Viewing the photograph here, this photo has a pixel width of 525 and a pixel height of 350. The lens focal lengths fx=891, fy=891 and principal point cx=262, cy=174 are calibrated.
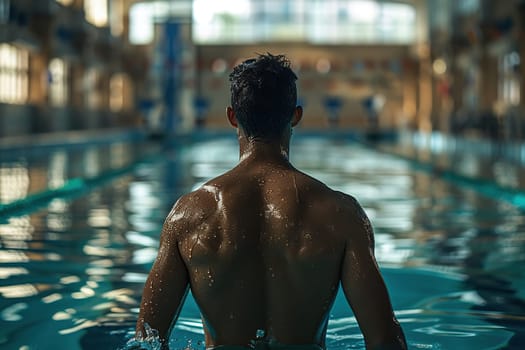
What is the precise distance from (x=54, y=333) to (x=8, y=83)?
2285 centimetres

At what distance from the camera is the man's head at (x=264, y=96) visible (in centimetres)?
216

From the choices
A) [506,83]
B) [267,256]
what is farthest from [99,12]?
[267,256]

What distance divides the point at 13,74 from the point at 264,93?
24895mm

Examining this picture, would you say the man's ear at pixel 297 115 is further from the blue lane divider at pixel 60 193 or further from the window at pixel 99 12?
the window at pixel 99 12

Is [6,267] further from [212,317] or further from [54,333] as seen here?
[212,317]

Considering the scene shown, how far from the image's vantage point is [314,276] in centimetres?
215

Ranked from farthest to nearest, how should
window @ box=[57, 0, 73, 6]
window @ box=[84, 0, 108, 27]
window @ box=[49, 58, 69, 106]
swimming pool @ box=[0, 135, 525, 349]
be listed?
window @ box=[84, 0, 108, 27], window @ box=[49, 58, 69, 106], window @ box=[57, 0, 73, 6], swimming pool @ box=[0, 135, 525, 349]

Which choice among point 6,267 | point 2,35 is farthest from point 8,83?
point 6,267

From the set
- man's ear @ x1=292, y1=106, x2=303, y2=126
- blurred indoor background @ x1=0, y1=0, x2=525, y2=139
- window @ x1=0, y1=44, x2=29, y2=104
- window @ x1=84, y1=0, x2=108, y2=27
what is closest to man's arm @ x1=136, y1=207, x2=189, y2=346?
man's ear @ x1=292, y1=106, x2=303, y2=126

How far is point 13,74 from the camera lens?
2583cm

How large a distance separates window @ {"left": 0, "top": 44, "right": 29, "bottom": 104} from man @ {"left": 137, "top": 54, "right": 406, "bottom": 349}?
22.9 meters

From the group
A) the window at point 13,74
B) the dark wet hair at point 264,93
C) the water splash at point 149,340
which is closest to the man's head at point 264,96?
the dark wet hair at point 264,93

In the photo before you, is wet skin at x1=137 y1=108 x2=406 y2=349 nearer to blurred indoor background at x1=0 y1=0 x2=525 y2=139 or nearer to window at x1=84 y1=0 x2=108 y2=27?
blurred indoor background at x1=0 y1=0 x2=525 y2=139

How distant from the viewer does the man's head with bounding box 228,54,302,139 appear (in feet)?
7.08
